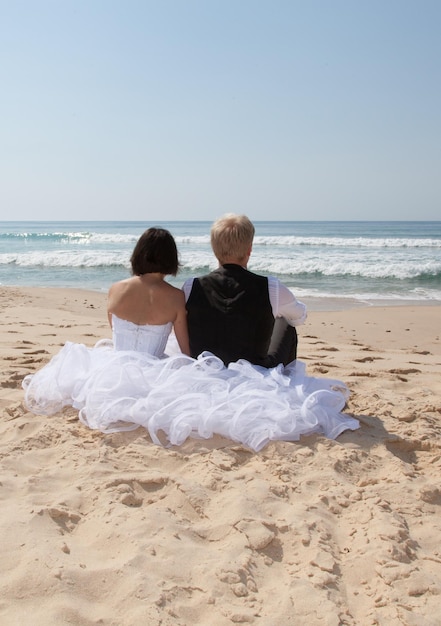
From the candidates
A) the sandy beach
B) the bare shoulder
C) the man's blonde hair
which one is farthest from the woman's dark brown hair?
the sandy beach

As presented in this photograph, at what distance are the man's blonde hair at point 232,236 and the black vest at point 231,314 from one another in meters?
0.09

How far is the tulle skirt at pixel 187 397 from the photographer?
332 centimetres

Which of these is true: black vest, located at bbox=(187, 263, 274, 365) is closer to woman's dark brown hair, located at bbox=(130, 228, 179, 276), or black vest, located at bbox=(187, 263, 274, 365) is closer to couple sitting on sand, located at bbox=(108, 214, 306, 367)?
couple sitting on sand, located at bbox=(108, 214, 306, 367)

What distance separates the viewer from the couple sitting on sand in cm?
373

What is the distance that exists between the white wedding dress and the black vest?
0.14 meters

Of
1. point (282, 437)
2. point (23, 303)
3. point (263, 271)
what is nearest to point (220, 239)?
point (282, 437)

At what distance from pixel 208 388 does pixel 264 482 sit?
81cm

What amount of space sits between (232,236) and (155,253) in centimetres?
58

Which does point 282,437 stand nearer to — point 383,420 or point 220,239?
point 383,420

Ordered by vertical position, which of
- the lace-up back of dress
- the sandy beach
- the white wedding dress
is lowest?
the sandy beach

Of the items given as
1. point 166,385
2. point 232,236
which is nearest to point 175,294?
point 232,236

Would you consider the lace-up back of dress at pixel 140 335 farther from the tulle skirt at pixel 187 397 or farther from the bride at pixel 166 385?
the tulle skirt at pixel 187 397

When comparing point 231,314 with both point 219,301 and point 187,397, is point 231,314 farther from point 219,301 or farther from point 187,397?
point 187,397

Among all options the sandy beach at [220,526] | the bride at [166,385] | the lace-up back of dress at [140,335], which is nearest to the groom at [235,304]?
the bride at [166,385]
